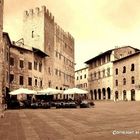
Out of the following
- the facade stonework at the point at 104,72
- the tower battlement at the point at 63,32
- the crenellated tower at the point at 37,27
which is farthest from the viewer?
the facade stonework at the point at 104,72

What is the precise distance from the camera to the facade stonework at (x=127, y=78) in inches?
2133

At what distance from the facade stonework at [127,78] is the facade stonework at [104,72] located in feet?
5.18

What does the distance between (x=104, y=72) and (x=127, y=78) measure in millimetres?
9589

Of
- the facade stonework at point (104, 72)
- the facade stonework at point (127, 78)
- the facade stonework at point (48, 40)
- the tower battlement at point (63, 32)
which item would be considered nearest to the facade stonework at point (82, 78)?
the facade stonework at point (104, 72)

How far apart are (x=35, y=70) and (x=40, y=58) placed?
285cm

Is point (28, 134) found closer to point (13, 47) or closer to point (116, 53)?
point (13, 47)

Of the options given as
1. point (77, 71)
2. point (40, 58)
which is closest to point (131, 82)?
point (40, 58)

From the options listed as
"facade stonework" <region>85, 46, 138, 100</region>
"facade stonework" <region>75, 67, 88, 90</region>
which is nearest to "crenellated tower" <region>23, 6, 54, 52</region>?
"facade stonework" <region>85, 46, 138, 100</region>

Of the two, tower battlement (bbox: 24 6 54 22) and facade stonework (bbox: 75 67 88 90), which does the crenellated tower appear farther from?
facade stonework (bbox: 75 67 88 90)

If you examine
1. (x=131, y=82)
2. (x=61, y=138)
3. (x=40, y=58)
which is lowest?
(x=61, y=138)

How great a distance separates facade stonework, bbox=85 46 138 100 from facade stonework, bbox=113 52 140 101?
1.58 metres

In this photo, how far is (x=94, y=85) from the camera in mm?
73250

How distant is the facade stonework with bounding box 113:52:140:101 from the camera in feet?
178

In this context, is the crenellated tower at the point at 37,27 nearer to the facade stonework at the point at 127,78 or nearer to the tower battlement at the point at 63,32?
the tower battlement at the point at 63,32
